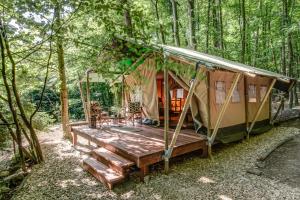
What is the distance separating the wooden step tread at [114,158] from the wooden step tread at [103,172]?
0.18 metres

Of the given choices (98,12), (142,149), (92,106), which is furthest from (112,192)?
(92,106)

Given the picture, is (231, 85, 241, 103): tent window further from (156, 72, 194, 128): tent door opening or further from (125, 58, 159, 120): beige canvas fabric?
(125, 58, 159, 120): beige canvas fabric

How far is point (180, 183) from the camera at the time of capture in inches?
167

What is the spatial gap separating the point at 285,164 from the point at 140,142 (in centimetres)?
355

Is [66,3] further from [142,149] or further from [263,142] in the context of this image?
[263,142]

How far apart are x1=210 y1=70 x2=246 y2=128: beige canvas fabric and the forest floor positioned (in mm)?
1071

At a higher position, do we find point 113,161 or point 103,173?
point 113,161

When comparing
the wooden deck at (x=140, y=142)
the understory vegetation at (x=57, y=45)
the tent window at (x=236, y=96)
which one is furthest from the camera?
the tent window at (x=236, y=96)

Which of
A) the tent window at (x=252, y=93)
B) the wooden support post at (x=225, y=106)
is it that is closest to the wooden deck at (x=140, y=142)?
the wooden support post at (x=225, y=106)

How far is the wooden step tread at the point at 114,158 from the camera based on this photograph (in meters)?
4.40

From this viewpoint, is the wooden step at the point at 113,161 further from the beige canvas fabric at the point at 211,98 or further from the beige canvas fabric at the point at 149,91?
the beige canvas fabric at the point at 149,91

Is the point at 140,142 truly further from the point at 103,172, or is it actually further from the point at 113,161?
the point at 103,172

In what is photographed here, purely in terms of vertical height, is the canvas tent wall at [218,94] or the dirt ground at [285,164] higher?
the canvas tent wall at [218,94]

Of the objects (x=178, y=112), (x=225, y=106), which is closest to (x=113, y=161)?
(x=225, y=106)
